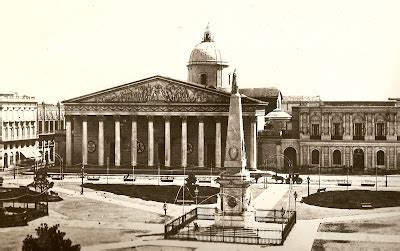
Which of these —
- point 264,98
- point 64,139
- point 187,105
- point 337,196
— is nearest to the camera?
point 337,196

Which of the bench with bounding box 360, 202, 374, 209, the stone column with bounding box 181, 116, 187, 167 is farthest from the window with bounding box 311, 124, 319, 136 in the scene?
the bench with bounding box 360, 202, 374, 209

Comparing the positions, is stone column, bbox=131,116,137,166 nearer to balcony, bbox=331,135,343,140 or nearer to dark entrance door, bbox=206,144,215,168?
dark entrance door, bbox=206,144,215,168

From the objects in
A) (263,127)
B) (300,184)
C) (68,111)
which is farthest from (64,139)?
(300,184)

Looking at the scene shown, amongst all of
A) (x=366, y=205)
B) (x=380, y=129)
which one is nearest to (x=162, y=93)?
(x=380, y=129)

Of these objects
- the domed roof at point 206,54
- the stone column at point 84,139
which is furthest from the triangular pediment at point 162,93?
the domed roof at point 206,54

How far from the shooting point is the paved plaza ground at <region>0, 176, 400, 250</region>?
94.8 ft

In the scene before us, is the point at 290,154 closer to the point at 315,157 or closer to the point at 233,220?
the point at 315,157

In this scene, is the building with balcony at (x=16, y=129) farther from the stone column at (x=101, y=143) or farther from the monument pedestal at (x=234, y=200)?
the monument pedestal at (x=234, y=200)

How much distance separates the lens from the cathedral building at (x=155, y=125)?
62.2 meters

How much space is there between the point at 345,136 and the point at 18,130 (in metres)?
30.9

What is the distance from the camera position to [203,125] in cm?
6297

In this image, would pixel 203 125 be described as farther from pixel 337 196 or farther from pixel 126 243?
pixel 126 243

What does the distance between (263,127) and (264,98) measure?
5455 mm

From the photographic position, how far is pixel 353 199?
141 ft
